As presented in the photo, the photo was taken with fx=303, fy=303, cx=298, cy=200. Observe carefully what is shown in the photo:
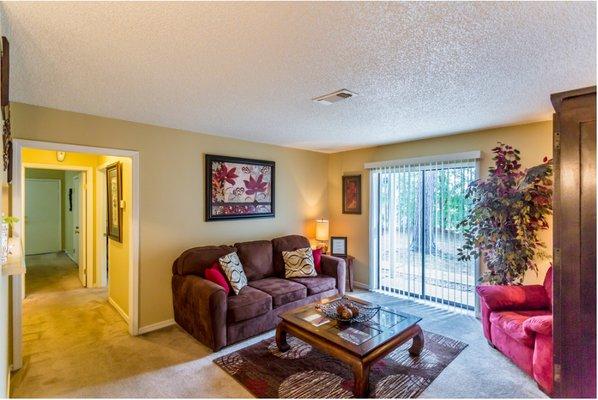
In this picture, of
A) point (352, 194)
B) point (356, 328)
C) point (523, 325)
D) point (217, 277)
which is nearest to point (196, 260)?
point (217, 277)

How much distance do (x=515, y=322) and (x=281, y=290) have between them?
2.23 metres

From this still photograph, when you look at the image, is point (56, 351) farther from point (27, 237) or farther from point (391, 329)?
point (27, 237)

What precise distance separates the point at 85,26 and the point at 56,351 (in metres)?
2.95

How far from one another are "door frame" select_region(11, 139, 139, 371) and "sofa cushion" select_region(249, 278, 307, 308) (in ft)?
4.23

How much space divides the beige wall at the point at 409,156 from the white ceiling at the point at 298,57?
0.33 m

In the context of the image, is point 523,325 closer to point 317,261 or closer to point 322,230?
point 317,261

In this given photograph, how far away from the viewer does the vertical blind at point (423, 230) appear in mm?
3867

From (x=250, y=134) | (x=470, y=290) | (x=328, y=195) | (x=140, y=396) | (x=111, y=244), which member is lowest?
(x=140, y=396)

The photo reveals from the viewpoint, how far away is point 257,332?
3174mm

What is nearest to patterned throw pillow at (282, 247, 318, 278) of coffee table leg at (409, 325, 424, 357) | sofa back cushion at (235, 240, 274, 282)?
sofa back cushion at (235, 240, 274, 282)

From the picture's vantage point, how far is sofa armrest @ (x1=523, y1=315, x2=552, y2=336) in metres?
2.16

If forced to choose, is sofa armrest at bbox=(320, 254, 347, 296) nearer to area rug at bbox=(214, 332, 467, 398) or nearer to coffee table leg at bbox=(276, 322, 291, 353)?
area rug at bbox=(214, 332, 467, 398)

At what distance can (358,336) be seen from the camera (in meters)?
2.38

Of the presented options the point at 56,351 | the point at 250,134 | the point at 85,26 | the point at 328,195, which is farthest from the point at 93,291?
the point at 85,26
